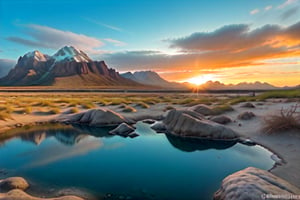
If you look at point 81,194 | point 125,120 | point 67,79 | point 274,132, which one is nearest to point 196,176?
point 81,194

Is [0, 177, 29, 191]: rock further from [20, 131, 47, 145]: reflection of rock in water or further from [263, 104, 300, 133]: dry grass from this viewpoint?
[263, 104, 300, 133]: dry grass

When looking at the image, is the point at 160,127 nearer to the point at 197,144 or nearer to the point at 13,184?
the point at 197,144

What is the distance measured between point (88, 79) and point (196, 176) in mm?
189721

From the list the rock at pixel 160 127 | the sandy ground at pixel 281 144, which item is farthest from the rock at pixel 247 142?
the rock at pixel 160 127

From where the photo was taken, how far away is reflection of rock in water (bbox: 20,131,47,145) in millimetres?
12148

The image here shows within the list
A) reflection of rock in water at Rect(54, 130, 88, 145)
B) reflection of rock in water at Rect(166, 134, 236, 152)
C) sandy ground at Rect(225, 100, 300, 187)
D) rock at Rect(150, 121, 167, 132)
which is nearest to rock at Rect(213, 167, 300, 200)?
sandy ground at Rect(225, 100, 300, 187)

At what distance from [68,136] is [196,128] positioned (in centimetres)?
828

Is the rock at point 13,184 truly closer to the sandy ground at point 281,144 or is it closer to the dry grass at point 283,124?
the sandy ground at point 281,144

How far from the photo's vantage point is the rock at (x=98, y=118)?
16469 mm

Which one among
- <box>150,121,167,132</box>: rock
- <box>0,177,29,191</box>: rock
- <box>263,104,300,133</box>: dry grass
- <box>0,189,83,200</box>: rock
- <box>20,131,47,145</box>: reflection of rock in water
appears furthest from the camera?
<box>150,121,167,132</box>: rock

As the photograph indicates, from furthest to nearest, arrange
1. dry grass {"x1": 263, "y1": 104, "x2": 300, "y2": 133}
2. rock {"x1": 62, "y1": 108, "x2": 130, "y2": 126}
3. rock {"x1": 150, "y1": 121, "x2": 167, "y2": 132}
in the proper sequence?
rock {"x1": 62, "y1": 108, "x2": 130, "y2": 126} < rock {"x1": 150, "y1": 121, "x2": 167, "y2": 132} < dry grass {"x1": 263, "y1": 104, "x2": 300, "y2": 133}

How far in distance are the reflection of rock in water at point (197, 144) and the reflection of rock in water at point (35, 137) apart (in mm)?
7944

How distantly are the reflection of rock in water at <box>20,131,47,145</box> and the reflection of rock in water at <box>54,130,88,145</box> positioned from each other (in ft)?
2.66

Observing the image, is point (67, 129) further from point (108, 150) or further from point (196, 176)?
point (196, 176)
